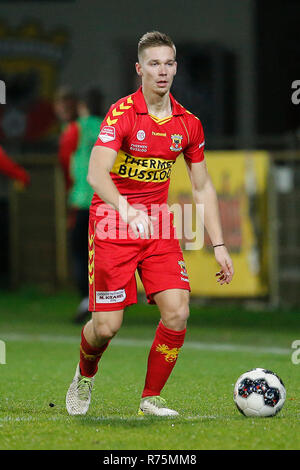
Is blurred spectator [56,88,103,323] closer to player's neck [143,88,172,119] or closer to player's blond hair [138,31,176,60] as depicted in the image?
player's neck [143,88,172,119]

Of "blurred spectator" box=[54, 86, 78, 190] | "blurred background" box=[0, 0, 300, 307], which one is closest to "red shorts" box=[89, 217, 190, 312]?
"blurred spectator" box=[54, 86, 78, 190]

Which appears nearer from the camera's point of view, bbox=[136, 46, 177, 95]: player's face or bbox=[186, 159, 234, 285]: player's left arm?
bbox=[136, 46, 177, 95]: player's face

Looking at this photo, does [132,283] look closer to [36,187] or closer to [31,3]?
[36,187]

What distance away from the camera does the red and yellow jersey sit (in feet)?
20.5

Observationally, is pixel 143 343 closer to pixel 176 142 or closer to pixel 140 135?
pixel 176 142

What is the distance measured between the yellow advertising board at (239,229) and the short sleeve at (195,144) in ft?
25.9

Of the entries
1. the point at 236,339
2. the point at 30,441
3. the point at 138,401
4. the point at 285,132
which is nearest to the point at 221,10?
the point at 285,132

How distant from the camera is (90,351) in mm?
6578

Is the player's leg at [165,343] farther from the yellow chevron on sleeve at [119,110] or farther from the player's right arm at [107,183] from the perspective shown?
the yellow chevron on sleeve at [119,110]

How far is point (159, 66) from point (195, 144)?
57cm

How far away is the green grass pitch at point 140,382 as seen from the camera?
5555mm

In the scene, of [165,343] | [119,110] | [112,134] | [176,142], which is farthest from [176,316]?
[119,110]

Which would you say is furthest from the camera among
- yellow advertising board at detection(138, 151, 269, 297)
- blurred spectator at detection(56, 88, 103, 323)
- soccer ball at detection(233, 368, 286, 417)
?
yellow advertising board at detection(138, 151, 269, 297)

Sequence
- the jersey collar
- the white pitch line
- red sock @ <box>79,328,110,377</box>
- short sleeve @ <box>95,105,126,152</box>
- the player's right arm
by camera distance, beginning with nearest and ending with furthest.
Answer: the player's right arm → short sleeve @ <box>95,105,126,152</box> → the jersey collar → red sock @ <box>79,328,110,377</box> → the white pitch line
